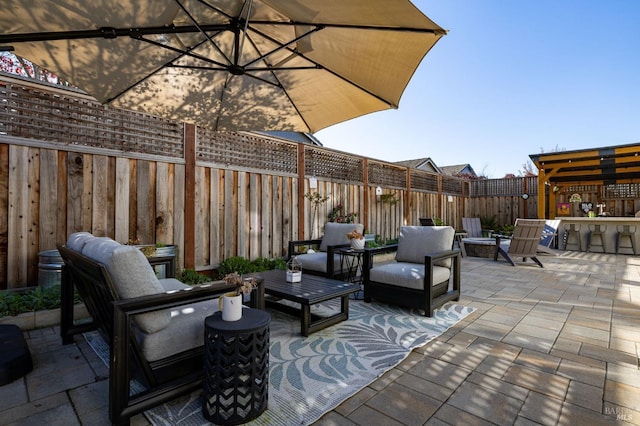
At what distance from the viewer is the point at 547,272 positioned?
561 cm

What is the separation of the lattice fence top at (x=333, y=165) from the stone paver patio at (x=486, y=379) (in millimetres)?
3874

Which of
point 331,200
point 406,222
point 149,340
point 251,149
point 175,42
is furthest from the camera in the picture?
point 406,222

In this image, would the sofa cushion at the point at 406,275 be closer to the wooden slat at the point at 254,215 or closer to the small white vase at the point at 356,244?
the small white vase at the point at 356,244

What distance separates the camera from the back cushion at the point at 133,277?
1578 millimetres

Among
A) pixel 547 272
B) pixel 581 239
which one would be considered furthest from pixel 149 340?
pixel 581 239

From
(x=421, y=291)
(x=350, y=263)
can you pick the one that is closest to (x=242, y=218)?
(x=350, y=263)

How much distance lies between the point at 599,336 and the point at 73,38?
4.81 metres

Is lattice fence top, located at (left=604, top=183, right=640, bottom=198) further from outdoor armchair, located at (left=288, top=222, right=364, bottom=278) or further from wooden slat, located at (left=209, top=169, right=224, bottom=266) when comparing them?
wooden slat, located at (left=209, top=169, right=224, bottom=266)

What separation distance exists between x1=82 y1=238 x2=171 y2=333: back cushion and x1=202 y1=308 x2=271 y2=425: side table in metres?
0.29

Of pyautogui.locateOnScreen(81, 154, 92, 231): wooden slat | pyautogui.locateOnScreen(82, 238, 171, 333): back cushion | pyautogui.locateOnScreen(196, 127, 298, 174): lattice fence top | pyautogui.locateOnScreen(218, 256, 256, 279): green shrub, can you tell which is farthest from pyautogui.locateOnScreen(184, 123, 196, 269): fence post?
pyautogui.locateOnScreen(82, 238, 171, 333): back cushion

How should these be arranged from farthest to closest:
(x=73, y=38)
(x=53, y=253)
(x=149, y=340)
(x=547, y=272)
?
(x=547, y=272) < (x=53, y=253) < (x=73, y=38) < (x=149, y=340)

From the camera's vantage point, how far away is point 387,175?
7977mm

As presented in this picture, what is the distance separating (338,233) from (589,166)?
9.48 meters

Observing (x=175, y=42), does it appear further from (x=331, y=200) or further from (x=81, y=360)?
(x=331, y=200)
